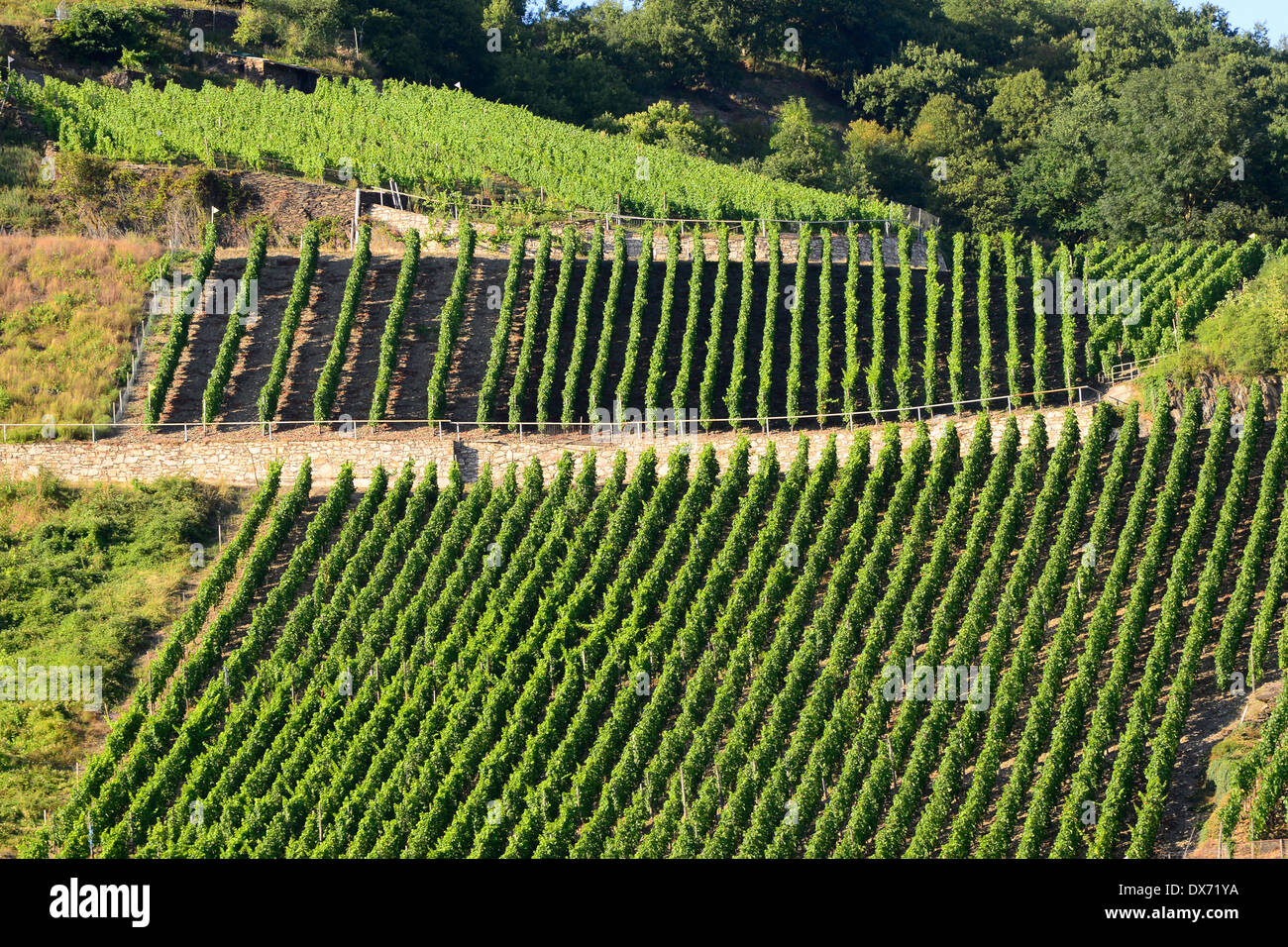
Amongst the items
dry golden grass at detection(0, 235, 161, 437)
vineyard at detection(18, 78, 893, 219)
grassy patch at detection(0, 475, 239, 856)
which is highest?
vineyard at detection(18, 78, 893, 219)

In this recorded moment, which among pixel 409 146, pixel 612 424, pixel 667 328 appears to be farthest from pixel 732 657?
pixel 409 146

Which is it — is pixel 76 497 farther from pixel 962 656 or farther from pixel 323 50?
pixel 323 50

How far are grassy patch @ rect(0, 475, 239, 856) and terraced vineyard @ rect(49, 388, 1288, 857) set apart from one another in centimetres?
89

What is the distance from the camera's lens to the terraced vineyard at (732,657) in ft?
111

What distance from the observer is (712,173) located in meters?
58.6

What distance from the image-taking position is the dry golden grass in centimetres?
4497

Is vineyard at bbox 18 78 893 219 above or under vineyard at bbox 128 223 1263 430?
above

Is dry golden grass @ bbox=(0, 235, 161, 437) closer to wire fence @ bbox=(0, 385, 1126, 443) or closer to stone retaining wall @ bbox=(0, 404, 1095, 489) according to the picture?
wire fence @ bbox=(0, 385, 1126, 443)

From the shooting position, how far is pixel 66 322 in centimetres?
4800

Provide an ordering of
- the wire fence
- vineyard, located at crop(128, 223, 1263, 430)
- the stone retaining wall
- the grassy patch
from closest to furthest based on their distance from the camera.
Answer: the grassy patch < the stone retaining wall < the wire fence < vineyard, located at crop(128, 223, 1263, 430)

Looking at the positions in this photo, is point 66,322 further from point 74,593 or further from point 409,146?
point 409,146

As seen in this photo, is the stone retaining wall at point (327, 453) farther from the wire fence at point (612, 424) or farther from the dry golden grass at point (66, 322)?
the dry golden grass at point (66, 322)

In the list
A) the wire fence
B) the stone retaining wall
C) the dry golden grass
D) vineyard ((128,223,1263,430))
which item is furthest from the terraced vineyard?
the dry golden grass

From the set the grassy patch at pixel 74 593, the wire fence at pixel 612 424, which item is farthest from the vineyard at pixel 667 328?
the grassy patch at pixel 74 593
